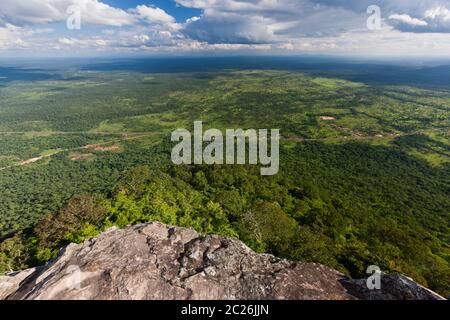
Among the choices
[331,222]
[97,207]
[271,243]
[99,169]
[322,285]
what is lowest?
[99,169]

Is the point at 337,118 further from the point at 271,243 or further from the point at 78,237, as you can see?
the point at 78,237

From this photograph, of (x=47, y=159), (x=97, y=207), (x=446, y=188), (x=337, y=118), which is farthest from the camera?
(x=337, y=118)

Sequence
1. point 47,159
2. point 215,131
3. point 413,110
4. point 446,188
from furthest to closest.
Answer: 1. point 413,110
2. point 215,131
3. point 47,159
4. point 446,188

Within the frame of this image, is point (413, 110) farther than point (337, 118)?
Yes

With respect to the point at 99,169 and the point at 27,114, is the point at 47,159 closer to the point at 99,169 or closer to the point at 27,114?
the point at 99,169

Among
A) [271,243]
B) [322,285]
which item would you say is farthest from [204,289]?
[271,243]
